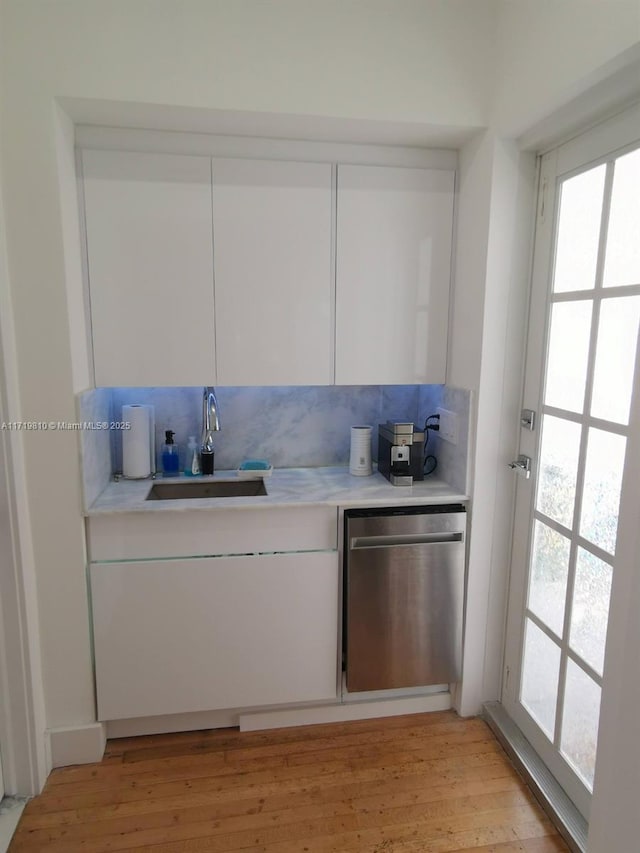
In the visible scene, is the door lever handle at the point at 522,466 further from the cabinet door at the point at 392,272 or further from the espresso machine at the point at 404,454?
the cabinet door at the point at 392,272

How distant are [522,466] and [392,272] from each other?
92 centimetres

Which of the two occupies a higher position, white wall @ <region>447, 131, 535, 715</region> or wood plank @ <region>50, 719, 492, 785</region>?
white wall @ <region>447, 131, 535, 715</region>

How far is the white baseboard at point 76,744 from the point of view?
1965mm

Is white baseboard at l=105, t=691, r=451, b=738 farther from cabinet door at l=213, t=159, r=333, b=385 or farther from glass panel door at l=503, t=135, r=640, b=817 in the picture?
cabinet door at l=213, t=159, r=333, b=385

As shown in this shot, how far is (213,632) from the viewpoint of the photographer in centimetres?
204

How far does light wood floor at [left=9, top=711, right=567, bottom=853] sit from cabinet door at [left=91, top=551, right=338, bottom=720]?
169mm

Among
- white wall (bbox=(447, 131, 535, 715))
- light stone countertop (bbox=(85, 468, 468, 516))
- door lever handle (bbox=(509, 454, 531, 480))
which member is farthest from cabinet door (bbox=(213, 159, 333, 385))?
door lever handle (bbox=(509, 454, 531, 480))

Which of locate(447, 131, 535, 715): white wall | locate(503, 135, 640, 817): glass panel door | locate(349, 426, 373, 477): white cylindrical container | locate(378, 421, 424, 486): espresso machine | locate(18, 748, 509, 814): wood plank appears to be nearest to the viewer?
locate(503, 135, 640, 817): glass panel door

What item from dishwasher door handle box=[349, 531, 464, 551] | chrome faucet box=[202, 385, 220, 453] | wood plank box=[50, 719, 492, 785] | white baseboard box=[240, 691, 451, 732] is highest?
chrome faucet box=[202, 385, 220, 453]

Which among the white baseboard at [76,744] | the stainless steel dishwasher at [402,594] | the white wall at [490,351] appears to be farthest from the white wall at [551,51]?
the white baseboard at [76,744]

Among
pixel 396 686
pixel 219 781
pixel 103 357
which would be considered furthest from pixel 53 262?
pixel 396 686

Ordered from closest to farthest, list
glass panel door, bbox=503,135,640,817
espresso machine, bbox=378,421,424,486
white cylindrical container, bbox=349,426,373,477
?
1. glass panel door, bbox=503,135,640,817
2. espresso machine, bbox=378,421,424,486
3. white cylindrical container, bbox=349,426,373,477

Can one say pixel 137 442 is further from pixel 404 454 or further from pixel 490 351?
pixel 490 351

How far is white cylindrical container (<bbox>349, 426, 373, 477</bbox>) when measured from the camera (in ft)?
7.81
